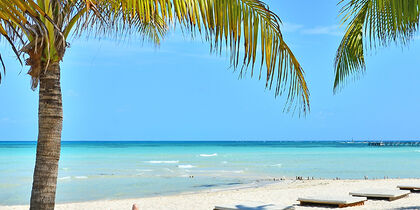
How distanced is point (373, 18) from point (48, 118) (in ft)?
12.0

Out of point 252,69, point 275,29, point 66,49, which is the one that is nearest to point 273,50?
point 275,29

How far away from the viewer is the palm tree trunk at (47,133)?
483cm

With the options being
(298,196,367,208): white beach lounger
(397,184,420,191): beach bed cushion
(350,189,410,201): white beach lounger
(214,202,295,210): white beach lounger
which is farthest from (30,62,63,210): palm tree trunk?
(397,184,420,191): beach bed cushion

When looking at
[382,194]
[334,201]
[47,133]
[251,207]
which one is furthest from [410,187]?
[47,133]

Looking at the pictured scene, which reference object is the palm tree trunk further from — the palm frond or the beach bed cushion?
the beach bed cushion

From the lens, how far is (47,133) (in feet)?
15.8

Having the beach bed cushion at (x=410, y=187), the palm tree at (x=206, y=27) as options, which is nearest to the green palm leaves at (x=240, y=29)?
the palm tree at (x=206, y=27)

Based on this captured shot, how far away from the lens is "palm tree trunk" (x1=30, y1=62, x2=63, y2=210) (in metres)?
4.83

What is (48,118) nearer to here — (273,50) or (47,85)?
(47,85)

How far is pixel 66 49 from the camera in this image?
4.81m

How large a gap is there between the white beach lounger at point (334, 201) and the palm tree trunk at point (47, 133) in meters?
6.00

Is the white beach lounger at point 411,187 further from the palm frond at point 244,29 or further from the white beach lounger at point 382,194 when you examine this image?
the palm frond at point 244,29

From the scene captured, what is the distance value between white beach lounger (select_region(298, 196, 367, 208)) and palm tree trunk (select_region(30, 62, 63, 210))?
236 inches

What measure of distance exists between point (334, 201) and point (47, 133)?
6.15 metres
